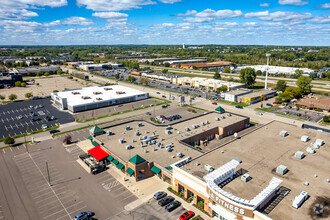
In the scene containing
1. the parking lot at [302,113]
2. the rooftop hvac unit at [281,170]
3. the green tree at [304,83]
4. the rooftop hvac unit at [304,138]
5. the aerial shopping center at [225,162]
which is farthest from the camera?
the green tree at [304,83]

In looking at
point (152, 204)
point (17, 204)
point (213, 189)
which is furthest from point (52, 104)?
point (213, 189)

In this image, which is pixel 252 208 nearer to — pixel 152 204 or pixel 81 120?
pixel 152 204

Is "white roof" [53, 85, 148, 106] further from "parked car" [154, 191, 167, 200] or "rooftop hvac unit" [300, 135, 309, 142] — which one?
"rooftop hvac unit" [300, 135, 309, 142]

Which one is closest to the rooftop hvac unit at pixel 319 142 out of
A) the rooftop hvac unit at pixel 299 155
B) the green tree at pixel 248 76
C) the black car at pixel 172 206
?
the rooftop hvac unit at pixel 299 155

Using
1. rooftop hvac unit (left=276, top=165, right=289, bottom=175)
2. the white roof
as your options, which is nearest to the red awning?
rooftop hvac unit (left=276, top=165, right=289, bottom=175)

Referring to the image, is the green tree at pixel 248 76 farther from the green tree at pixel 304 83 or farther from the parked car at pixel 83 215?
the parked car at pixel 83 215

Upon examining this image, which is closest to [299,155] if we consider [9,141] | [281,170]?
[281,170]
